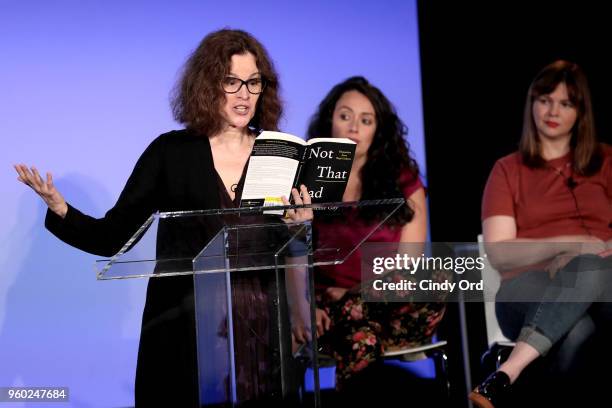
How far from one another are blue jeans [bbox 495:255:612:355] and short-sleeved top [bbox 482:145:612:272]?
0.37m

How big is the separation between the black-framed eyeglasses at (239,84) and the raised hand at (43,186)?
2.15 feet

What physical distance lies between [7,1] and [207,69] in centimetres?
142

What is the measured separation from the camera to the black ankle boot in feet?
9.46

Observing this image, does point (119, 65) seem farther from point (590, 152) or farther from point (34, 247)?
point (590, 152)

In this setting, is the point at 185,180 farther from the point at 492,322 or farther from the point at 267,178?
the point at 492,322

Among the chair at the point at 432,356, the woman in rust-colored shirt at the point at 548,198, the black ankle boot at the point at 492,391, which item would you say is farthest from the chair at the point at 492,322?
the black ankle boot at the point at 492,391

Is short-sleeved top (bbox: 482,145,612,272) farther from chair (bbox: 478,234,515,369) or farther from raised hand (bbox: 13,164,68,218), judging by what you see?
raised hand (bbox: 13,164,68,218)

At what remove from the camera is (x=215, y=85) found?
9.39ft

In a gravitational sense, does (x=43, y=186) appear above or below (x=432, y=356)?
above

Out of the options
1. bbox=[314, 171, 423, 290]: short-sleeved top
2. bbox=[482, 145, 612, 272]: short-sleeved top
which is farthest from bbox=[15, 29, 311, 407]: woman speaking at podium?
bbox=[482, 145, 612, 272]: short-sleeved top

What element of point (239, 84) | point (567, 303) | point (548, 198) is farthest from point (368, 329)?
point (239, 84)

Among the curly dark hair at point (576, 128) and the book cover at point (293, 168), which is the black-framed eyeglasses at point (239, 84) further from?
the curly dark hair at point (576, 128)

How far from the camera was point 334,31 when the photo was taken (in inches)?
161

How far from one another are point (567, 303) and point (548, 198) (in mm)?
641
